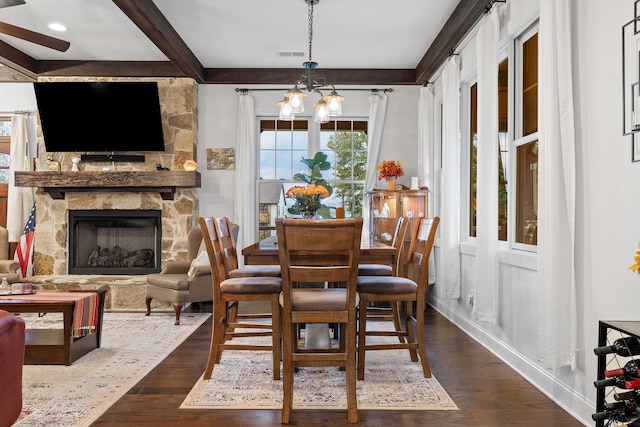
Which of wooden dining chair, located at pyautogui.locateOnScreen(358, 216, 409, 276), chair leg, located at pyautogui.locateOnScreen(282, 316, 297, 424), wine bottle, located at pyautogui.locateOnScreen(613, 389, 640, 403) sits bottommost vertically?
chair leg, located at pyautogui.locateOnScreen(282, 316, 297, 424)

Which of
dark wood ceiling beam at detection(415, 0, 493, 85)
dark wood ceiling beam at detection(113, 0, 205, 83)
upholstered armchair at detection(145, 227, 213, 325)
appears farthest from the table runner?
dark wood ceiling beam at detection(415, 0, 493, 85)

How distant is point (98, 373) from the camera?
3.24m

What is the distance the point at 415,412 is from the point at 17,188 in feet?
19.0

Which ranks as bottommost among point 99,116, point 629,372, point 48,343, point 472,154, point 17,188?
point 48,343

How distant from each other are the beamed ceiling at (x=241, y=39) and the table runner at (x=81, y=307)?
228cm

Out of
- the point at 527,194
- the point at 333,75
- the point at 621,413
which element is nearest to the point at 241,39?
the point at 333,75

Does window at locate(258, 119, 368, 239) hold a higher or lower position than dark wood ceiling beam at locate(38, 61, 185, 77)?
lower

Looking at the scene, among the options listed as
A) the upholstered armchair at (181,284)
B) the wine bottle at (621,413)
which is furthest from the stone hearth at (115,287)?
the wine bottle at (621,413)

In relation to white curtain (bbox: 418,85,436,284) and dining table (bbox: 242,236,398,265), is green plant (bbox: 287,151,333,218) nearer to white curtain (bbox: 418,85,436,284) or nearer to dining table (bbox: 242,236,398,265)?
dining table (bbox: 242,236,398,265)

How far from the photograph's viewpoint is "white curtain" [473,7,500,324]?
145 inches

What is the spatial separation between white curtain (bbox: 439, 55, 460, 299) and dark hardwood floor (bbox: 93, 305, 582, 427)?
1.19 m

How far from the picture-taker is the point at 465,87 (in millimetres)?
4977

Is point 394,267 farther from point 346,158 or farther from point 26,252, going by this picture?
point 26,252

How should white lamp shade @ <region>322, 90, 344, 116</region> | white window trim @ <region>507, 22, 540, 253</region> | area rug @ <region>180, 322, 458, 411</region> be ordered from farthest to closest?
1. white lamp shade @ <region>322, 90, 344, 116</region>
2. white window trim @ <region>507, 22, 540, 253</region>
3. area rug @ <region>180, 322, 458, 411</region>
